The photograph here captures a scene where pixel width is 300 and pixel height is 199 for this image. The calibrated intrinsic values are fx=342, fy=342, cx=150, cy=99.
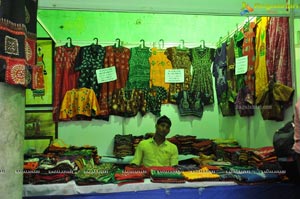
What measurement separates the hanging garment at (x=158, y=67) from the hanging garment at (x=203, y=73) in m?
0.37

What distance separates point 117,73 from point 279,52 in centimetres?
221

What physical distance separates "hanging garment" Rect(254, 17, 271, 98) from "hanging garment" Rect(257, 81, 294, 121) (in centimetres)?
13

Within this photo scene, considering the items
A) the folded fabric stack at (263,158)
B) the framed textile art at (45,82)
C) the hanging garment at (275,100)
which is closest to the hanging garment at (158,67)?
the framed textile art at (45,82)

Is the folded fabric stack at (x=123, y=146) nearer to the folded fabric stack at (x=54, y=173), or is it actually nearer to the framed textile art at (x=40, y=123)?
the framed textile art at (x=40, y=123)

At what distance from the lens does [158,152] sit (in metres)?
3.79

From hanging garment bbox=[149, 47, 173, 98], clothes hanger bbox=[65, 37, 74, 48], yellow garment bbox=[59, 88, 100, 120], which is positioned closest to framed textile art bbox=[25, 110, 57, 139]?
yellow garment bbox=[59, 88, 100, 120]

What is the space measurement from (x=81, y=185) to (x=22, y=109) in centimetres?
86

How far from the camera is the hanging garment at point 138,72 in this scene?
4.66 m

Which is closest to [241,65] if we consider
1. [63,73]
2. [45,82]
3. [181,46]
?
[181,46]

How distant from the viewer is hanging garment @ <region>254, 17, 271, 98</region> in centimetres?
343

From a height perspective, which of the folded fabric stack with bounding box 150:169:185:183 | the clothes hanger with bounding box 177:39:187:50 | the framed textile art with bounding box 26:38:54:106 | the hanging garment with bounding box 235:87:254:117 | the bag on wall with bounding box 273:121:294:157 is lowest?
the folded fabric stack with bounding box 150:169:185:183

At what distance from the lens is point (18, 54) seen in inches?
78.5

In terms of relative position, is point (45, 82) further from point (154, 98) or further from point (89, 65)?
point (154, 98)

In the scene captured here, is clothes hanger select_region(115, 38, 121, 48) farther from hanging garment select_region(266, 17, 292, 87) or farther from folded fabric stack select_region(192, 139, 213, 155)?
hanging garment select_region(266, 17, 292, 87)
